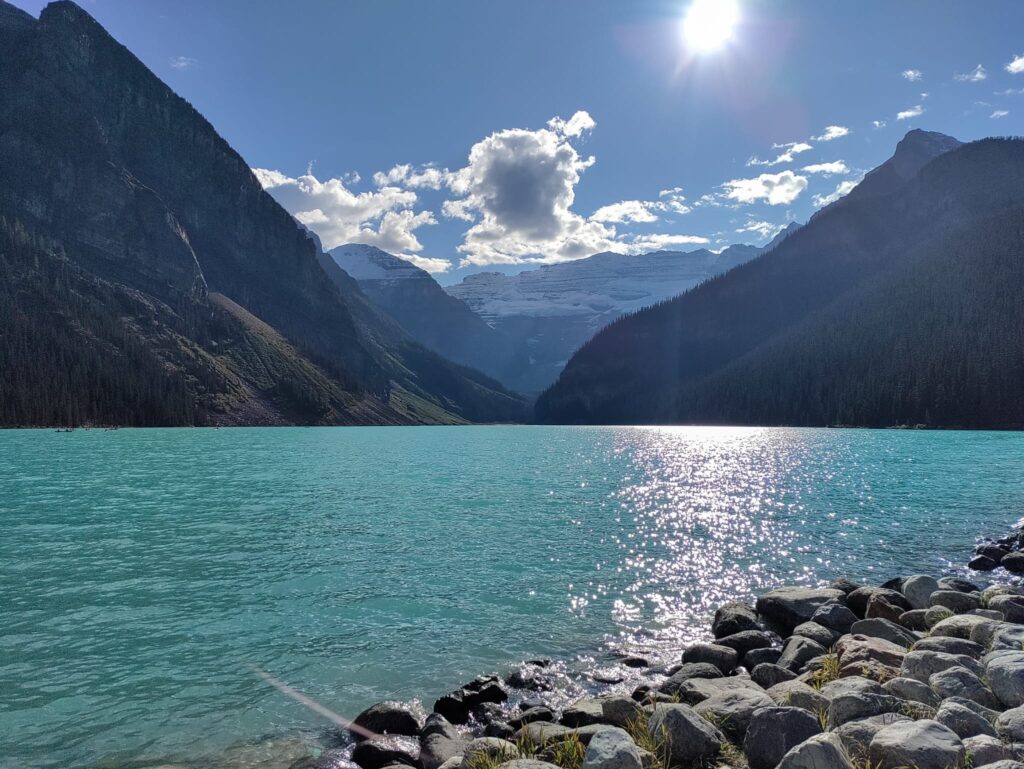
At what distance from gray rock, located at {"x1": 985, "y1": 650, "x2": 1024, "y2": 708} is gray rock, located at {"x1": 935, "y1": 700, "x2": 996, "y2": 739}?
183 cm

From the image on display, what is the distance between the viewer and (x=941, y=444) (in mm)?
135625

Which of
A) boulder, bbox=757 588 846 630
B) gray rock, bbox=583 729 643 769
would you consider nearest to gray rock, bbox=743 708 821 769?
gray rock, bbox=583 729 643 769

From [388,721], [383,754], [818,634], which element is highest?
[818,634]

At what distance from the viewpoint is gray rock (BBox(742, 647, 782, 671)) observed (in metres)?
19.1

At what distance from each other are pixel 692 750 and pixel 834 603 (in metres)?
13.5

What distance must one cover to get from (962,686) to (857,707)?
303cm

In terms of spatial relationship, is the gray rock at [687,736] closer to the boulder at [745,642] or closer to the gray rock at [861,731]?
the gray rock at [861,731]

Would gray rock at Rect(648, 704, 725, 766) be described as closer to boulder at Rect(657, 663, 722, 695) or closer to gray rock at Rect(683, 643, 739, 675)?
boulder at Rect(657, 663, 722, 695)

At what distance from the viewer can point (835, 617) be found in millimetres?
21422

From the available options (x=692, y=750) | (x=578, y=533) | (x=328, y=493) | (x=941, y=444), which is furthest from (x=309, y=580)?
(x=941, y=444)

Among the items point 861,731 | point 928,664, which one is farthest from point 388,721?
point 928,664

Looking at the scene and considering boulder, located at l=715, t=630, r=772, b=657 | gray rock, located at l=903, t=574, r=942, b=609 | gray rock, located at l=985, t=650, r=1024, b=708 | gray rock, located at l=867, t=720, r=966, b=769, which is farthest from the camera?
gray rock, located at l=903, t=574, r=942, b=609

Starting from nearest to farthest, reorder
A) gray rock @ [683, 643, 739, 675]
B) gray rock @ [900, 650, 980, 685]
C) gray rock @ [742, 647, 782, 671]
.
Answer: gray rock @ [900, 650, 980, 685], gray rock @ [742, 647, 782, 671], gray rock @ [683, 643, 739, 675]

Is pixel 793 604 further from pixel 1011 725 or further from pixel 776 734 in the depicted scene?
pixel 776 734
